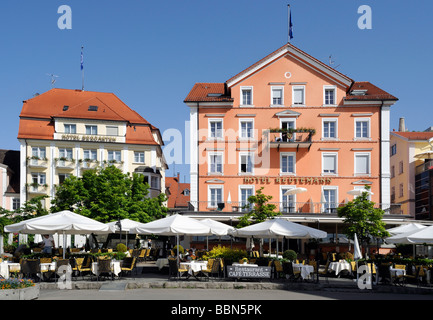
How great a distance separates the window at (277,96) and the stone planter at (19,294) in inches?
1273

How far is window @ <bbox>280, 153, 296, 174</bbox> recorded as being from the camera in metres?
46.2

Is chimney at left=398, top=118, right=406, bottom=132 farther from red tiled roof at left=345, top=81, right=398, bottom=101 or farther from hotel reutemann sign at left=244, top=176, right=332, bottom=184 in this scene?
hotel reutemann sign at left=244, top=176, right=332, bottom=184

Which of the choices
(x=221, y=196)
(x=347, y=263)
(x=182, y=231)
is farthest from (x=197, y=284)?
(x=221, y=196)

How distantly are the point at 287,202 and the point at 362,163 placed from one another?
275 inches

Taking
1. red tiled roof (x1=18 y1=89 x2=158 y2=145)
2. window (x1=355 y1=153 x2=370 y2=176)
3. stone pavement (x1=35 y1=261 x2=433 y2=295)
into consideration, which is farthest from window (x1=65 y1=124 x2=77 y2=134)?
stone pavement (x1=35 y1=261 x2=433 y2=295)

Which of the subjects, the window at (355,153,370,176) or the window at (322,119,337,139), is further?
the window at (322,119,337,139)

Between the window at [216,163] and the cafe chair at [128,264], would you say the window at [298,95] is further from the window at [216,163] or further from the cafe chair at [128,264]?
the cafe chair at [128,264]

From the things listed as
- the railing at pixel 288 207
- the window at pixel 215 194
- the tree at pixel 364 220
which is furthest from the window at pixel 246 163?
the tree at pixel 364 220

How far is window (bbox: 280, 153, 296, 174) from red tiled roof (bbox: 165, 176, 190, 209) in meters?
36.6

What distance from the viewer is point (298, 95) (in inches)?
1841

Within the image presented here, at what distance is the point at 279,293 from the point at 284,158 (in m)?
26.4

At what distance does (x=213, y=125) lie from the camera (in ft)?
154

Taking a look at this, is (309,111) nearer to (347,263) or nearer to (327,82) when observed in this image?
(327,82)

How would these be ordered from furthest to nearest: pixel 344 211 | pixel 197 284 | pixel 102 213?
pixel 102 213
pixel 344 211
pixel 197 284
